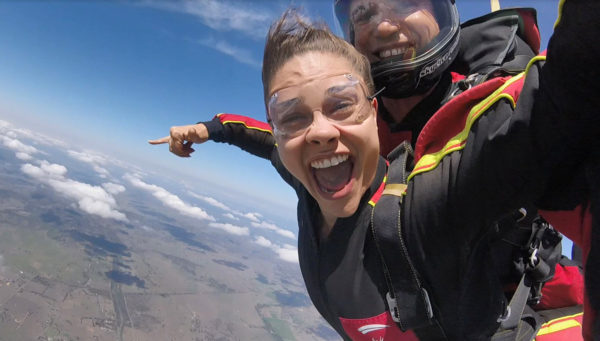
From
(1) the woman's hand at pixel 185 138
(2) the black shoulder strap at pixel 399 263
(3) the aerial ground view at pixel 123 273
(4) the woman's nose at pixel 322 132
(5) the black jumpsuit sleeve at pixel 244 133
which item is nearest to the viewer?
(2) the black shoulder strap at pixel 399 263

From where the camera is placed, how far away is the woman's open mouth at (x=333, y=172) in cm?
106

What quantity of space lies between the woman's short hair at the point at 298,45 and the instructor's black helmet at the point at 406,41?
0.15 m

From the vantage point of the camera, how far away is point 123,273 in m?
50.3

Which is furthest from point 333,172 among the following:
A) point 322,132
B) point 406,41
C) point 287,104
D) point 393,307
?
point 406,41

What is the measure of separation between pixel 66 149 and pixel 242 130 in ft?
651

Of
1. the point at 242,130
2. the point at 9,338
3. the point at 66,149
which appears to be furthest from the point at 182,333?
the point at 66,149

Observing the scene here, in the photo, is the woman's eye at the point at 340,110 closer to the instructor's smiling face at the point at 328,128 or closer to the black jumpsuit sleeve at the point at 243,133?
the instructor's smiling face at the point at 328,128

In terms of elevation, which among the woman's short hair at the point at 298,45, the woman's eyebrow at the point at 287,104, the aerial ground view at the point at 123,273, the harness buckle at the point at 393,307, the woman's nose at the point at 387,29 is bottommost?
the aerial ground view at the point at 123,273

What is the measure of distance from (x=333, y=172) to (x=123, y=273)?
60.6 m

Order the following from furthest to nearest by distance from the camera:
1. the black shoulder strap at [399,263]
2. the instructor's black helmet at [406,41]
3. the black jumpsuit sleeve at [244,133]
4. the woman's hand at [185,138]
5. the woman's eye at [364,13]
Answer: the black jumpsuit sleeve at [244,133] < the woman's hand at [185,138] < the woman's eye at [364,13] < the instructor's black helmet at [406,41] < the black shoulder strap at [399,263]

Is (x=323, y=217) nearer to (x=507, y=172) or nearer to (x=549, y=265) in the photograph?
(x=507, y=172)

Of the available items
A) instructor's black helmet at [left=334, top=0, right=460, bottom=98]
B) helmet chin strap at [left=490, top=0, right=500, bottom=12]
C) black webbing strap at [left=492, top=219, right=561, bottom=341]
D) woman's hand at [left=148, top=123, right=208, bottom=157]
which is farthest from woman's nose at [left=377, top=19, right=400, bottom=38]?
woman's hand at [left=148, top=123, right=208, bottom=157]

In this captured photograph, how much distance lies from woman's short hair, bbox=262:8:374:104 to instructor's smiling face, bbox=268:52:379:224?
0.12 ft

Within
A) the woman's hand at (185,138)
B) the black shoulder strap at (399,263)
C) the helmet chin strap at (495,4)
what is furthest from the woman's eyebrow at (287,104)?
the helmet chin strap at (495,4)
